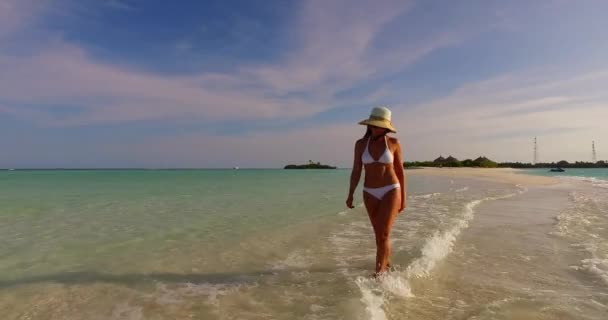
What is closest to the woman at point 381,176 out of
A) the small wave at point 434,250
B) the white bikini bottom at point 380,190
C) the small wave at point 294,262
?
the white bikini bottom at point 380,190

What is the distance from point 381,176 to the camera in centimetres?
482

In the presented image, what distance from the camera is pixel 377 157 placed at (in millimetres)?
4773

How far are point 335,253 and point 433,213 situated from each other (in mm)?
5857

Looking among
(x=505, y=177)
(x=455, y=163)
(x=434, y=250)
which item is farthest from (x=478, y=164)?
(x=434, y=250)

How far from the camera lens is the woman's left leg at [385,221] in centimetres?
478

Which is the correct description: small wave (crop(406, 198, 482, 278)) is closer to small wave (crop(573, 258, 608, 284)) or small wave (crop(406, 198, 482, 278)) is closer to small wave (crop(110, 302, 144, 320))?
small wave (crop(573, 258, 608, 284))

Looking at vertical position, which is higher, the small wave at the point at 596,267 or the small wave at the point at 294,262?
the small wave at the point at 596,267

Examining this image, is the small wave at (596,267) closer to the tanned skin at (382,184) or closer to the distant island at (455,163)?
the tanned skin at (382,184)

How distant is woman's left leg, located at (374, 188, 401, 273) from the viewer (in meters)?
4.78

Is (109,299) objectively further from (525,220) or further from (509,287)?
(525,220)

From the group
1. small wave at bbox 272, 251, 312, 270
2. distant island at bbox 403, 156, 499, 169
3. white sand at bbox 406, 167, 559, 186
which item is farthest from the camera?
distant island at bbox 403, 156, 499, 169

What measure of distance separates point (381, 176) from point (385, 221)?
59 cm

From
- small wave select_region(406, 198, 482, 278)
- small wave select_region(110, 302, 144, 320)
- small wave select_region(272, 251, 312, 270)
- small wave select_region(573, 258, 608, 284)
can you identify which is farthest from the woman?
small wave select_region(110, 302, 144, 320)

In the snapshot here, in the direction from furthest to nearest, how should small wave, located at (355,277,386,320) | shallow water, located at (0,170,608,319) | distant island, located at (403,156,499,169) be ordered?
distant island, located at (403,156,499,169) < shallow water, located at (0,170,608,319) < small wave, located at (355,277,386,320)
